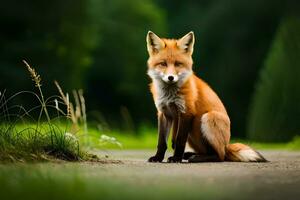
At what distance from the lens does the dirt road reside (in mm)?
4379

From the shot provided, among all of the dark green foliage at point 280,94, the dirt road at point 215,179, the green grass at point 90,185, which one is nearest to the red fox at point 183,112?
the dirt road at point 215,179

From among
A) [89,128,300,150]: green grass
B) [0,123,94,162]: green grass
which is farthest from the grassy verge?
[89,128,300,150]: green grass

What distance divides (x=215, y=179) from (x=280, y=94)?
25.1 ft

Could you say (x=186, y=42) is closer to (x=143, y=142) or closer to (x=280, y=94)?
(x=280, y=94)

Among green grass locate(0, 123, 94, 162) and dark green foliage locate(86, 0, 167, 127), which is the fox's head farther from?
dark green foliage locate(86, 0, 167, 127)

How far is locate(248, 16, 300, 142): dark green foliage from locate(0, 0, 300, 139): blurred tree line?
4284 mm

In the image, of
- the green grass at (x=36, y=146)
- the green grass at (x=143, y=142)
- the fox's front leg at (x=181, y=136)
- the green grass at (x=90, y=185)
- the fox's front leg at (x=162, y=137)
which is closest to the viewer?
the green grass at (x=90, y=185)

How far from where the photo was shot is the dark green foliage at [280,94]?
12.2 meters

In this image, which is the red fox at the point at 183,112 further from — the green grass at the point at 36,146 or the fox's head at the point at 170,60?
the green grass at the point at 36,146

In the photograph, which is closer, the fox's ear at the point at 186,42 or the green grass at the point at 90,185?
the green grass at the point at 90,185

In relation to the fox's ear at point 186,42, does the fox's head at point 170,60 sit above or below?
below

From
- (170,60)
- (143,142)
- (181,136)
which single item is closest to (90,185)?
(181,136)

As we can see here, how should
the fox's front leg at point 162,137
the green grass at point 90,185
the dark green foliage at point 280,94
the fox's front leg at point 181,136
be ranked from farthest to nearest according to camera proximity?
the dark green foliage at point 280,94 < the fox's front leg at point 162,137 < the fox's front leg at point 181,136 < the green grass at point 90,185

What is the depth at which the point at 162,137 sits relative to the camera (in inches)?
277
